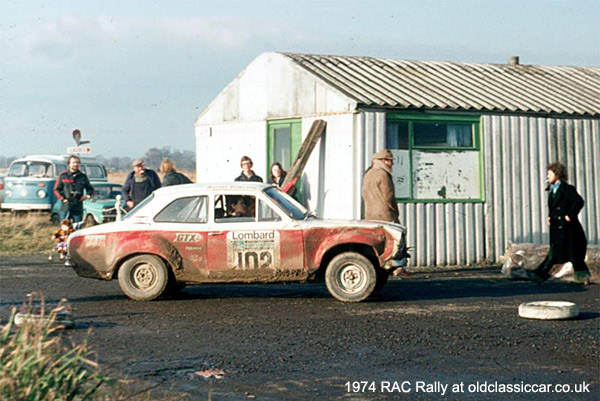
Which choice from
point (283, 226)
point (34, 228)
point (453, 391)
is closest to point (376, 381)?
point (453, 391)

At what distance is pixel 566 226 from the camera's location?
51.2ft

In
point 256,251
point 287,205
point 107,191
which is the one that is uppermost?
point 107,191

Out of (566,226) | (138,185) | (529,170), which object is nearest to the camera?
(566,226)

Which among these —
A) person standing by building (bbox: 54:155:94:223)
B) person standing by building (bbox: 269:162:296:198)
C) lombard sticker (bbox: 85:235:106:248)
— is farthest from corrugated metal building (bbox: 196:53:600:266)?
lombard sticker (bbox: 85:235:106:248)

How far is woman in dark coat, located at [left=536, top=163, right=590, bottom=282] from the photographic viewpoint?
1560 cm

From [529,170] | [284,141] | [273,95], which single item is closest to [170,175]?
[284,141]

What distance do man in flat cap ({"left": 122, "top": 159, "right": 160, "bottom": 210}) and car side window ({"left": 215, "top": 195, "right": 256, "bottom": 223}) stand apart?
406cm

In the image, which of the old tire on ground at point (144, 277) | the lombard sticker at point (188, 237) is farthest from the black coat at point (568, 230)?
the old tire on ground at point (144, 277)

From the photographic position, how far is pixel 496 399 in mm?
7148

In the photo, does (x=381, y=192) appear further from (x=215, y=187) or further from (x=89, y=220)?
(x=89, y=220)

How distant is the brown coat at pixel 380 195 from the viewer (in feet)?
52.3

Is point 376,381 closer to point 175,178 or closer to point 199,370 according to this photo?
point 199,370

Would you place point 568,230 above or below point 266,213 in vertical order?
below

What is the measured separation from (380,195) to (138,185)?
427 centimetres
